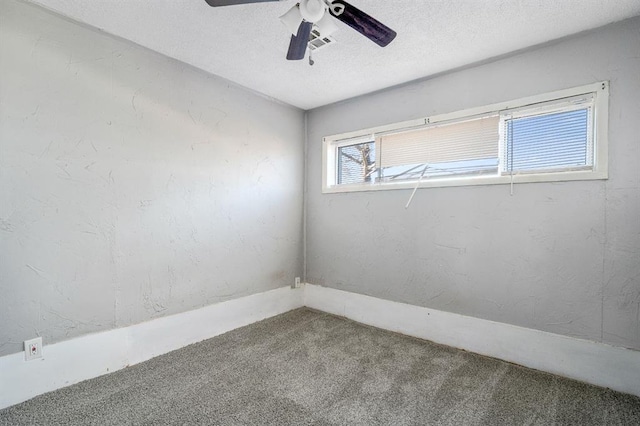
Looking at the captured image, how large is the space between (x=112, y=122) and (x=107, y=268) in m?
1.00

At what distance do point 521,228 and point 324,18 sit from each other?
1958 millimetres

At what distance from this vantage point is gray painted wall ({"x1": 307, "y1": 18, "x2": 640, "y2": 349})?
1833 millimetres

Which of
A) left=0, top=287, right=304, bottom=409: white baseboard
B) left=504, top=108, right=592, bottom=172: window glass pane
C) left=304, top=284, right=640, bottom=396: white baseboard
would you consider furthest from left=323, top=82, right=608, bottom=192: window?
left=0, top=287, right=304, bottom=409: white baseboard

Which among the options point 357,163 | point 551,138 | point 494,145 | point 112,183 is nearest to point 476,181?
point 494,145

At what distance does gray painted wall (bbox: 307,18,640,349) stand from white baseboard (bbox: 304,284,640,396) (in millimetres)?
72

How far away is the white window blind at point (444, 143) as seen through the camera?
7.74 ft

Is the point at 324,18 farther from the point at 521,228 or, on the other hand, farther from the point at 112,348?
the point at 112,348

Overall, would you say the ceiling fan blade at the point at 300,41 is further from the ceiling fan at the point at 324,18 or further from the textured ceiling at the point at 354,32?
the textured ceiling at the point at 354,32

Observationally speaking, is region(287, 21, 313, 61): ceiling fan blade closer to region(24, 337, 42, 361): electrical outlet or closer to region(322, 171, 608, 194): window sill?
region(322, 171, 608, 194): window sill

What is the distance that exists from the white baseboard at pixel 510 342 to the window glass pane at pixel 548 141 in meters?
1.20

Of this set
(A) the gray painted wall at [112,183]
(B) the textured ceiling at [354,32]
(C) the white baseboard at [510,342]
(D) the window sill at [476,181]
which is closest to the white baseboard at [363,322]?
(C) the white baseboard at [510,342]

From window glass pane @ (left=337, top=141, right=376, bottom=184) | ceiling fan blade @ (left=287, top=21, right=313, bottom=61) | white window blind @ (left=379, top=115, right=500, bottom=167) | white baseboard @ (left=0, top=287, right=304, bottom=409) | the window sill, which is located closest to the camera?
ceiling fan blade @ (left=287, top=21, right=313, bottom=61)

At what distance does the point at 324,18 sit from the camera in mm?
1473

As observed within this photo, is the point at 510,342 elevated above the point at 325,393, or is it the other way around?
the point at 510,342
